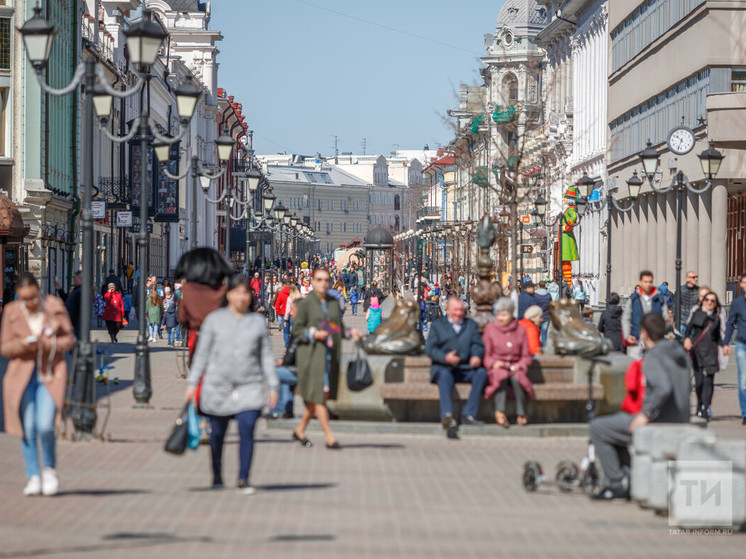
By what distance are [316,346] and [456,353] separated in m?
1.90

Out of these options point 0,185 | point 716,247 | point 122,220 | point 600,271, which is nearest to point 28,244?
point 0,185

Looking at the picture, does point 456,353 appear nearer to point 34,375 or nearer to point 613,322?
point 34,375

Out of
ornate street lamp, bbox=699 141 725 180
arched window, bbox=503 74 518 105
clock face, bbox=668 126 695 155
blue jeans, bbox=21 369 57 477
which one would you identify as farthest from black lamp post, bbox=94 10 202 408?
arched window, bbox=503 74 518 105

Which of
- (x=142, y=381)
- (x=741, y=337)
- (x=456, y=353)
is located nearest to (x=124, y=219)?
(x=142, y=381)

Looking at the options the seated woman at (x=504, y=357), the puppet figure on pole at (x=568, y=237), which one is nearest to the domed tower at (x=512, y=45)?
the puppet figure on pole at (x=568, y=237)

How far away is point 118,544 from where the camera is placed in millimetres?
10070

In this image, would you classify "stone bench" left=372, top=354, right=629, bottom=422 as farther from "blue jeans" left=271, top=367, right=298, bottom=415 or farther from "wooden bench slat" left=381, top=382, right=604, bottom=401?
"blue jeans" left=271, top=367, right=298, bottom=415

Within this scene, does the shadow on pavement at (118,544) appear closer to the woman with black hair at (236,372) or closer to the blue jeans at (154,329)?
the woman with black hair at (236,372)

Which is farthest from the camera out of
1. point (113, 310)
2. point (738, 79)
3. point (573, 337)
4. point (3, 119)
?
point (3, 119)

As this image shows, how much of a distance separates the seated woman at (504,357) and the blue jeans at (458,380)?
0.10 meters

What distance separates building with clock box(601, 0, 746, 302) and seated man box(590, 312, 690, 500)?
26.7 m

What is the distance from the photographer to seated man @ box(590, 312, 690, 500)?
1189 cm

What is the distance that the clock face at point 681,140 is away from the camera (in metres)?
40.5

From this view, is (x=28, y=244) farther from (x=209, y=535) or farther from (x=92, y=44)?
(x=209, y=535)
